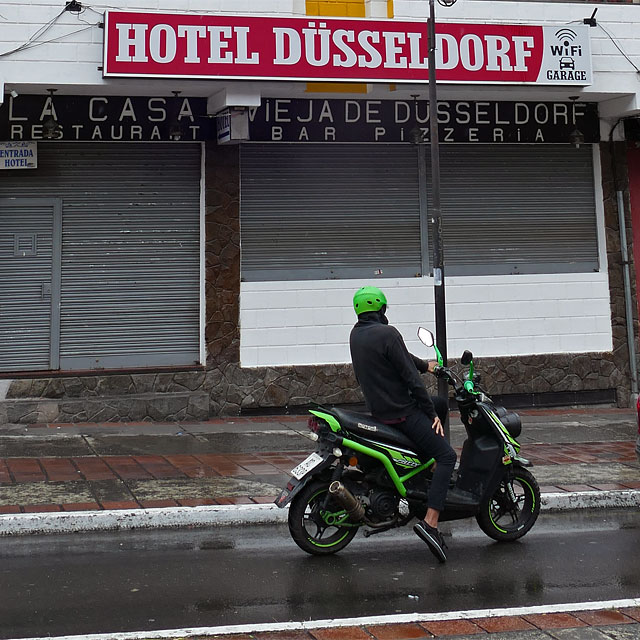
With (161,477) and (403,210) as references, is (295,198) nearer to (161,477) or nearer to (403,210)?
(403,210)

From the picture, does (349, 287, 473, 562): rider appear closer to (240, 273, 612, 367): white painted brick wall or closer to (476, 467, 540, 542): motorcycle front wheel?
(476, 467, 540, 542): motorcycle front wheel

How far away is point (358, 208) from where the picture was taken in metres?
12.7

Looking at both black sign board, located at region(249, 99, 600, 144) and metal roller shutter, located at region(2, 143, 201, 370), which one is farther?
black sign board, located at region(249, 99, 600, 144)

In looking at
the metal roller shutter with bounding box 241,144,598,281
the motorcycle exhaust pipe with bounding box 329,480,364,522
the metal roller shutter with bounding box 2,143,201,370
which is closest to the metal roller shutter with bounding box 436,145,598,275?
the metal roller shutter with bounding box 241,144,598,281

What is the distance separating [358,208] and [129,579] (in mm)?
8257

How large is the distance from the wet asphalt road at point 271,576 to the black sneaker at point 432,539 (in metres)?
0.09

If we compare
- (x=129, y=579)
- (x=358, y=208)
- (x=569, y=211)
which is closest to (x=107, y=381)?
(x=358, y=208)

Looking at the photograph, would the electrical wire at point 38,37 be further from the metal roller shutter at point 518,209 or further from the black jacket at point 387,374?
the black jacket at point 387,374

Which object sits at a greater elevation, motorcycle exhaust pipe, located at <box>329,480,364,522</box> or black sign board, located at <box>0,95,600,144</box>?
black sign board, located at <box>0,95,600,144</box>

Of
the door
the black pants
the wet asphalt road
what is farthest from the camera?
the door

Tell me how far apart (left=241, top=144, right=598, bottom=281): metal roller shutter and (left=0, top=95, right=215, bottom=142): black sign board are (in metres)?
0.96

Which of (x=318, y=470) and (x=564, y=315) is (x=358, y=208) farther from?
(x=318, y=470)

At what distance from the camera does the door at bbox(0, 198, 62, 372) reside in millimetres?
11625

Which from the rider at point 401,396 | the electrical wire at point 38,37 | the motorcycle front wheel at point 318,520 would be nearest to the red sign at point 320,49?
the electrical wire at point 38,37
